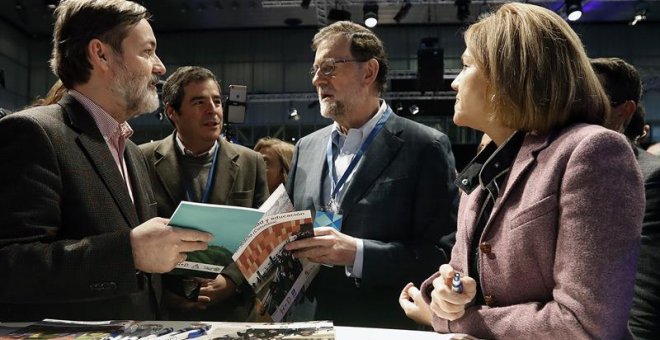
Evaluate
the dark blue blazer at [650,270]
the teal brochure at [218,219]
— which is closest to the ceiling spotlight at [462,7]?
the dark blue blazer at [650,270]

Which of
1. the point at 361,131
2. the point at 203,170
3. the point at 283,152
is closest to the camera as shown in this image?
the point at 361,131

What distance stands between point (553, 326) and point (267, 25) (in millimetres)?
13996

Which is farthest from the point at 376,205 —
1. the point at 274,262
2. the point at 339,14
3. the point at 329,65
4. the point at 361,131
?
the point at 339,14

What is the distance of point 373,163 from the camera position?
6.93 ft

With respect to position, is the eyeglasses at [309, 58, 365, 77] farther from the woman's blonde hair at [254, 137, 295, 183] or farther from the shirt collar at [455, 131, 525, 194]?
the woman's blonde hair at [254, 137, 295, 183]

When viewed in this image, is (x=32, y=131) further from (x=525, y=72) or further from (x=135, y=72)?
(x=525, y=72)

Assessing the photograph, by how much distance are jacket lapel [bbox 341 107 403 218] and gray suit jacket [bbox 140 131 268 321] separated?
0.76 metres

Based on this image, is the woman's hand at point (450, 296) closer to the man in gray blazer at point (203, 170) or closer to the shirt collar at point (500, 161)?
the shirt collar at point (500, 161)

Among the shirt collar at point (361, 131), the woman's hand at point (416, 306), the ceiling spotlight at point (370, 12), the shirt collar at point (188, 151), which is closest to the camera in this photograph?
the woman's hand at point (416, 306)

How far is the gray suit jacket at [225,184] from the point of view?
251 centimetres

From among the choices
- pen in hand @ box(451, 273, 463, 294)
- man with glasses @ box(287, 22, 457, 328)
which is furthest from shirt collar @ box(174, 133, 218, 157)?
pen in hand @ box(451, 273, 463, 294)

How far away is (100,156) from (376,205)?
1008mm

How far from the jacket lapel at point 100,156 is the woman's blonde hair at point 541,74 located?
1105 millimetres

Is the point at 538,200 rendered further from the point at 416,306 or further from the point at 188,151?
the point at 188,151
